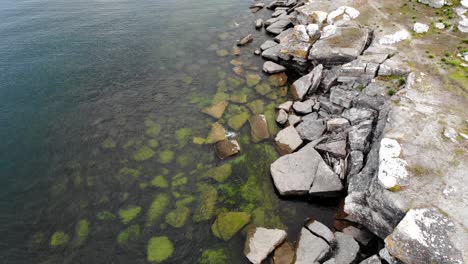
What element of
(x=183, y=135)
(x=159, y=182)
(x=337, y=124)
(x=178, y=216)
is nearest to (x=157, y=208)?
(x=178, y=216)

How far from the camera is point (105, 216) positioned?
1662 cm

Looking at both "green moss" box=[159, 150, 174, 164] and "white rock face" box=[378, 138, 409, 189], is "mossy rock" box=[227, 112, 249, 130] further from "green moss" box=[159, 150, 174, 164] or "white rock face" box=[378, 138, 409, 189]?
"white rock face" box=[378, 138, 409, 189]

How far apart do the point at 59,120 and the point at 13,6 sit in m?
33.4

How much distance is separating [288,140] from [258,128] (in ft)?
8.89

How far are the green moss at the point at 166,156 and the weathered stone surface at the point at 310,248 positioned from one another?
1034 cm

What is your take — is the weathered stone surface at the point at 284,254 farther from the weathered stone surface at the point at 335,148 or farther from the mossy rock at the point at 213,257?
the weathered stone surface at the point at 335,148

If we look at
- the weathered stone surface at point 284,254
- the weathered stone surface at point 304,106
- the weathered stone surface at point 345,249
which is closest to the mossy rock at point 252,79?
the weathered stone surface at point 304,106

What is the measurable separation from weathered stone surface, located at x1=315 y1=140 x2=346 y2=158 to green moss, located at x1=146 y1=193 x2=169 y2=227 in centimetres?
1075

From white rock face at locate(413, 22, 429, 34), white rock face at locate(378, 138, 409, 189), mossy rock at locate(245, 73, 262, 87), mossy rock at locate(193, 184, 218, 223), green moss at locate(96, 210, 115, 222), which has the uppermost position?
white rock face at locate(413, 22, 429, 34)

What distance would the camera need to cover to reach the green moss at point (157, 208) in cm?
1641

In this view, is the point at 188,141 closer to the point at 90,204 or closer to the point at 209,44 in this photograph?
the point at 90,204

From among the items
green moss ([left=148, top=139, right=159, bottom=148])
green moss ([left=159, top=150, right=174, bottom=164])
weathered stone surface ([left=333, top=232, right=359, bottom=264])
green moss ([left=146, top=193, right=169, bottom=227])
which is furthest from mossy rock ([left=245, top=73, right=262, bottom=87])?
weathered stone surface ([left=333, top=232, right=359, bottom=264])

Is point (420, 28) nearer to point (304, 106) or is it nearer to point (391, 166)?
point (304, 106)

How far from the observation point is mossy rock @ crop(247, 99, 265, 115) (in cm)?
2350
